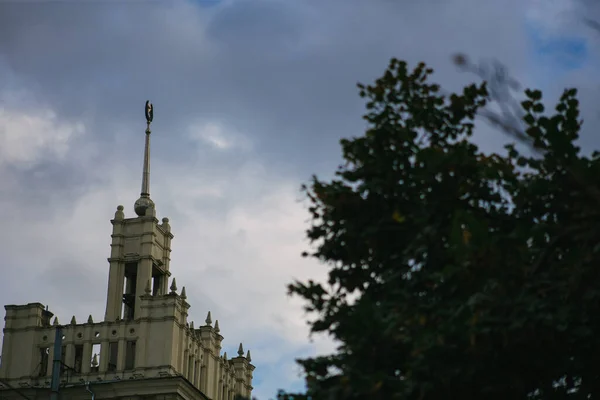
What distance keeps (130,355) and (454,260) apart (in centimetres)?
3689

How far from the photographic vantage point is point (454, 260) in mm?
19859

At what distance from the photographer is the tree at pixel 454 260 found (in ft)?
62.2

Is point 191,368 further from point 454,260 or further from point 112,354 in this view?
point 454,260

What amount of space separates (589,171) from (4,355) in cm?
4143

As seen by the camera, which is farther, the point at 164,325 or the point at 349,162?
the point at 164,325

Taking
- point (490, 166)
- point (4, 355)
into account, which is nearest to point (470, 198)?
point (490, 166)

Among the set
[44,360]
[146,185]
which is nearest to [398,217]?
[44,360]

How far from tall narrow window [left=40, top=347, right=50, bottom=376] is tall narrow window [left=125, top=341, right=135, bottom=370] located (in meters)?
3.85

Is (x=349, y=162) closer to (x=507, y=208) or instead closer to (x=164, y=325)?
(x=507, y=208)

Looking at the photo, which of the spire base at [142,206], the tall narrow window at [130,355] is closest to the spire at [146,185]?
the spire base at [142,206]

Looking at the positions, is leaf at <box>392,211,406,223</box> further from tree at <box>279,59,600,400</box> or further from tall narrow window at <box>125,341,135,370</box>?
tall narrow window at <box>125,341,135,370</box>

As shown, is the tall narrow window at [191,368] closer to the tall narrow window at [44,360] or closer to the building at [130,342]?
the building at [130,342]

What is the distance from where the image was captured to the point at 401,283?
21.4 meters

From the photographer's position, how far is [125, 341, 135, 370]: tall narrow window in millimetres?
54447
